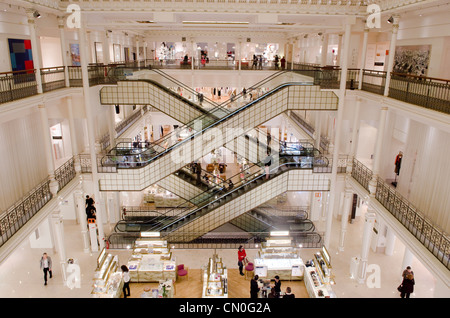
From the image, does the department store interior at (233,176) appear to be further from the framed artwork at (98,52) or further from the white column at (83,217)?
the framed artwork at (98,52)

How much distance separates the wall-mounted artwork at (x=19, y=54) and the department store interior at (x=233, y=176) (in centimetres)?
7

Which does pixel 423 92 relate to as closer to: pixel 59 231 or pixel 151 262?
pixel 151 262

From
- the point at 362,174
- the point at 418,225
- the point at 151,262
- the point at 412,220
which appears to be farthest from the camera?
the point at 362,174

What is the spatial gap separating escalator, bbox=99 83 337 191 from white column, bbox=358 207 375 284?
179 inches

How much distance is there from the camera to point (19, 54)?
12672 millimetres

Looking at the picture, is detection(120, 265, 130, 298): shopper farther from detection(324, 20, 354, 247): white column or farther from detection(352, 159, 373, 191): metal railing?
detection(352, 159, 373, 191): metal railing

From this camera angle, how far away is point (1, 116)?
9531 mm

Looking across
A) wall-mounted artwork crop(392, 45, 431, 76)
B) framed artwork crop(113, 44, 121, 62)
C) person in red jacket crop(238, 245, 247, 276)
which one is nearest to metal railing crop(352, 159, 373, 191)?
wall-mounted artwork crop(392, 45, 431, 76)

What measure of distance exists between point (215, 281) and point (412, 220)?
653 centimetres

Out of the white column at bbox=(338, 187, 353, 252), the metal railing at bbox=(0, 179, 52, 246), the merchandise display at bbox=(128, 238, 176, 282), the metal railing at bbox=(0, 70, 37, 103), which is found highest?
the metal railing at bbox=(0, 70, 37, 103)

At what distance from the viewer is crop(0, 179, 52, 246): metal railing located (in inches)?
360

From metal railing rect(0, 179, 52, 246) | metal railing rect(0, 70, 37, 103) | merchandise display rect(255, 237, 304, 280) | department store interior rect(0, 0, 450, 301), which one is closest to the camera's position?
metal railing rect(0, 179, 52, 246)

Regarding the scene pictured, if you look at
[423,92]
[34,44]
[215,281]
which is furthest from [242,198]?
[34,44]
